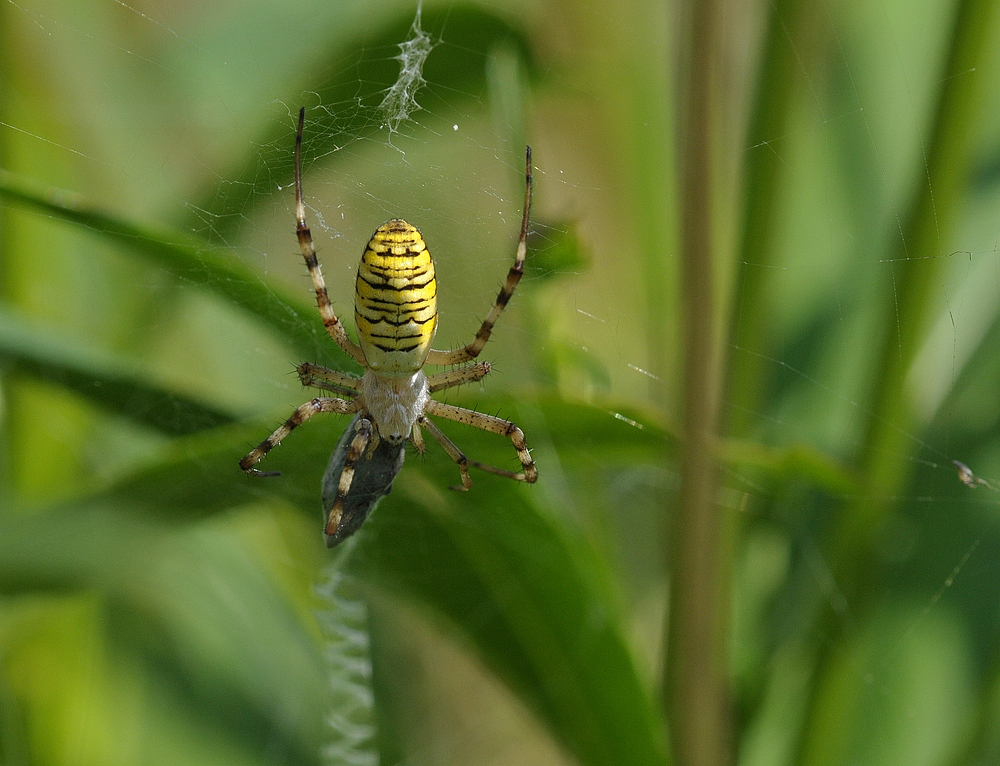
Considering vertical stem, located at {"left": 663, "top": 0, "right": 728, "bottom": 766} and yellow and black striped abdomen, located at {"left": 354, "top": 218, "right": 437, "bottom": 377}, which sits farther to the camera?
yellow and black striped abdomen, located at {"left": 354, "top": 218, "right": 437, "bottom": 377}

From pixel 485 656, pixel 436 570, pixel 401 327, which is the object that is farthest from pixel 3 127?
pixel 485 656

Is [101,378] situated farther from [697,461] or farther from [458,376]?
[697,461]

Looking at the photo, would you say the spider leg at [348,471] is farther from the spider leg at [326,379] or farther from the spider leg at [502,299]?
the spider leg at [502,299]

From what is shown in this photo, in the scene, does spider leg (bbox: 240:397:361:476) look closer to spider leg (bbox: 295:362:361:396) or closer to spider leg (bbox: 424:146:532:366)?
spider leg (bbox: 295:362:361:396)

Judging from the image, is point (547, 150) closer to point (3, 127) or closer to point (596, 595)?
point (3, 127)

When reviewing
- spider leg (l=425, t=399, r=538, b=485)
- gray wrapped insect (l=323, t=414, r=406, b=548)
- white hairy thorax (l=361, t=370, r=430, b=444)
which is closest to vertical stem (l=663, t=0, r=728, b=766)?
spider leg (l=425, t=399, r=538, b=485)
